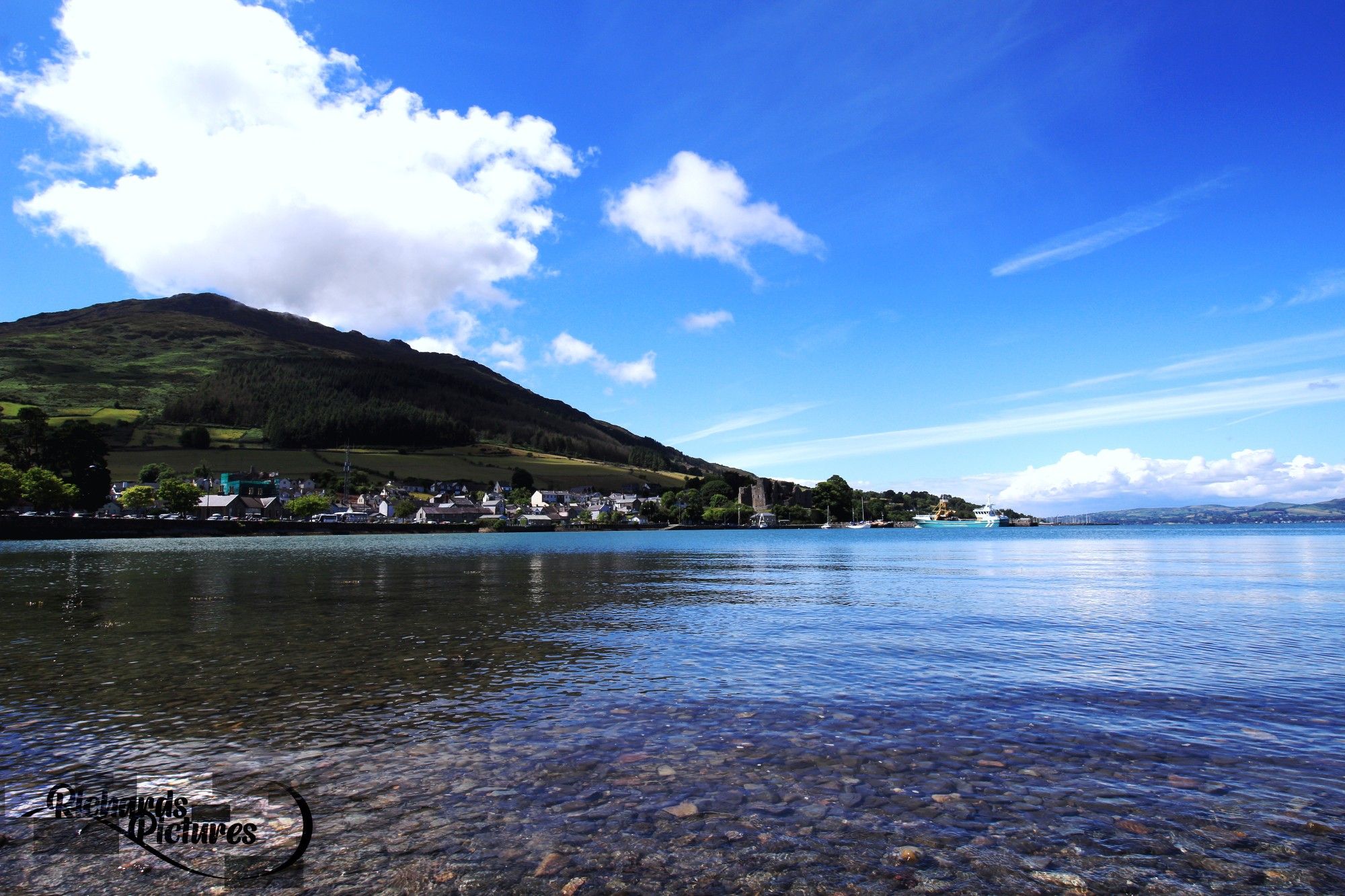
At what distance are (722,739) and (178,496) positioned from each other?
697ft

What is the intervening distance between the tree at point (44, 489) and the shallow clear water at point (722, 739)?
451 ft

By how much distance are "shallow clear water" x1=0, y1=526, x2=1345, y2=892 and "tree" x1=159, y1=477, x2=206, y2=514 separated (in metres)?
182

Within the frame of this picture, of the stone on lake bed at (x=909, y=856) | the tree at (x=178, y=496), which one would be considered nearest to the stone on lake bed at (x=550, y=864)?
the stone on lake bed at (x=909, y=856)

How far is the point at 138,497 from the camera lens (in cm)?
18238

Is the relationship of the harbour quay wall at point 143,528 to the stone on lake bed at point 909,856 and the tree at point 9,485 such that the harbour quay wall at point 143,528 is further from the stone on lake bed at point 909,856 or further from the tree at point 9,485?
the stone on lake bed at point 909,856

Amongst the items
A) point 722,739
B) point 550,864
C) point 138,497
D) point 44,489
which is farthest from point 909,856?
point 138,497

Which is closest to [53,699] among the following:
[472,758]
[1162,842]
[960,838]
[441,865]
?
[472,758]

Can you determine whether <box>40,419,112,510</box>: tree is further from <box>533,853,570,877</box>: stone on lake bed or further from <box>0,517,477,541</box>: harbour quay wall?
<box>533,853,570,877</box>: stone on lake bed

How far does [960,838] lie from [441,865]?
5.96 metres

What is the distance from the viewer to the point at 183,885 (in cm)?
763

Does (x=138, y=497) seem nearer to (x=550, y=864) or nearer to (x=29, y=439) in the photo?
(x=29, y=439)

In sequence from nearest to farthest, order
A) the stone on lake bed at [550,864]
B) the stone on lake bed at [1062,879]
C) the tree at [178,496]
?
the stone on lake bed at [1062,879] < the stone on lake bed at [550,864] < the tree at [178,496]

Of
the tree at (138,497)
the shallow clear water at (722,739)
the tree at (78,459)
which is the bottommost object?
the shallow clear water at (722,739)

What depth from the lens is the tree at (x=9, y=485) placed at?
126312 mm
